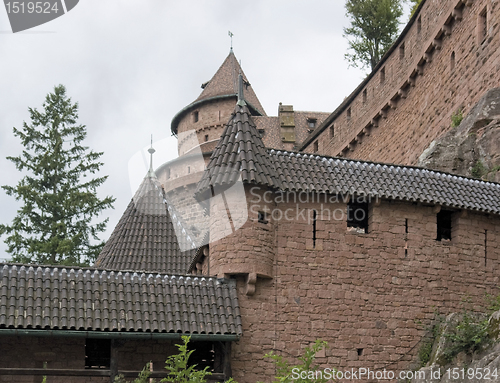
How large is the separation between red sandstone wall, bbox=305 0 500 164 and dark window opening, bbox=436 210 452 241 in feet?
16.9

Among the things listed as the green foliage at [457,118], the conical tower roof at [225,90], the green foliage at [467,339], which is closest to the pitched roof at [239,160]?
the green foliage at [467,339]

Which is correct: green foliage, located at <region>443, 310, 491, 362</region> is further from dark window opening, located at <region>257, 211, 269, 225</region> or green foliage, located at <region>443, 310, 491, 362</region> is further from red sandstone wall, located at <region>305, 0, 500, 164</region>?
red sandstone wall, located at <region>305, 0, 500, 164</region>

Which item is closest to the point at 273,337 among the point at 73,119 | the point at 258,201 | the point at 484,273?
the point at 258,201

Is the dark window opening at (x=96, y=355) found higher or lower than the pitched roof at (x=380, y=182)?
lower

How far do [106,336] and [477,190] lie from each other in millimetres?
8139

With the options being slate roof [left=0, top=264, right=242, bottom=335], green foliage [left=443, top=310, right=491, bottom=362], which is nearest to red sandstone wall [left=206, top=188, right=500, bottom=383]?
slate roof [left=0, top=264, right=242, bottom=335]

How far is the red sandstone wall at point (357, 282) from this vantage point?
48.0ft

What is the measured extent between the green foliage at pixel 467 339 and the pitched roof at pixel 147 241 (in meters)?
7.63

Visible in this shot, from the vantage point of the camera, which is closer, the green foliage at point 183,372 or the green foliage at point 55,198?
the green foliage at point 183,372

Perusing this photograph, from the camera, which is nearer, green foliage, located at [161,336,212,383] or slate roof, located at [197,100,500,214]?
green foliage, located at [161,336,212,383]

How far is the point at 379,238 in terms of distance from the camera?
15742mm

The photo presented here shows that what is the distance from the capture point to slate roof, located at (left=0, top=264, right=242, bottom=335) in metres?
13.0

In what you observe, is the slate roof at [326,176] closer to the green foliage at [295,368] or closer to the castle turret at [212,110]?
the green foliage at [295,368]

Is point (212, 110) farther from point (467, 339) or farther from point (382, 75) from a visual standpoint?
point (467, 339)
